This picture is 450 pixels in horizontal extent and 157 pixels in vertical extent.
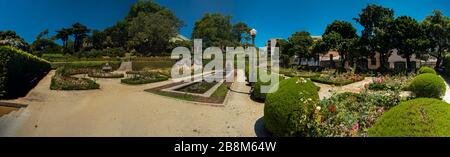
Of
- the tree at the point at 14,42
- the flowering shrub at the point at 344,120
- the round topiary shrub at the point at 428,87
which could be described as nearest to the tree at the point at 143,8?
the tree at the point at 14,42

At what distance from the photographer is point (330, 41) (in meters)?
26.2

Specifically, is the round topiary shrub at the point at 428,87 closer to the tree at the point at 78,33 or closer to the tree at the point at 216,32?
the tree at the point at 216,32

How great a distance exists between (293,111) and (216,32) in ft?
150

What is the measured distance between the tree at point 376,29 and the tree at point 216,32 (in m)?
26.8

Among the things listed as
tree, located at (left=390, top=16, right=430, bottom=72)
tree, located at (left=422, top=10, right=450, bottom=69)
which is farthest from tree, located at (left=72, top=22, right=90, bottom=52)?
tree, located at (left=422, top=10, right=450, bottom=69)

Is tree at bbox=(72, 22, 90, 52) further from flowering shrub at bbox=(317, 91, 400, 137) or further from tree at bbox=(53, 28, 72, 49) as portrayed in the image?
flowering shrub at bbox=(317, 91, 400, 137)

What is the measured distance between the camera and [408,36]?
21359 mm

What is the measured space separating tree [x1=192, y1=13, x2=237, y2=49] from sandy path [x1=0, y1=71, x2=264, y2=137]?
3762cm

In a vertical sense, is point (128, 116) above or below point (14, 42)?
below

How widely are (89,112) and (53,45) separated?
130ft

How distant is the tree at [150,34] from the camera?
137 ft

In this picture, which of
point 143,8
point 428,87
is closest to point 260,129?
point 428,87

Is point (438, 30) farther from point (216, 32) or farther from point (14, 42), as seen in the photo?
point (216, 32)
